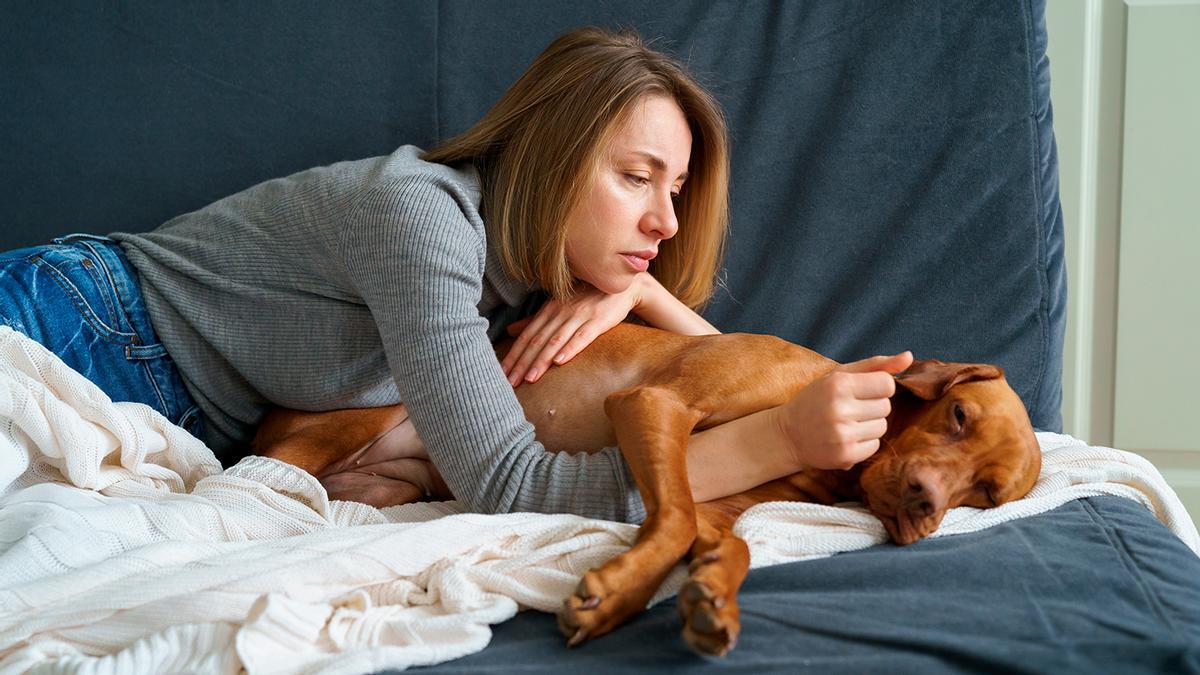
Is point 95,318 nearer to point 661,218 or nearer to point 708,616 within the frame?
point 661,218

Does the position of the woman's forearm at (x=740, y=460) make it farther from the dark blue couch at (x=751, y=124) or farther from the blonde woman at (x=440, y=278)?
the dark blue couch at (x=751, y=124)

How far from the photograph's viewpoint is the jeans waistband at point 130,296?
206cm

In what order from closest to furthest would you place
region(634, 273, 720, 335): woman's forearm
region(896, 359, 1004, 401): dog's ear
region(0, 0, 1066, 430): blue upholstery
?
1. region(896, 359, 1004, 401): dog's ear
2. region(634, 273, 720, 335): woman's forearm
3. region(0, 0, 1066, 430): blue upholstery

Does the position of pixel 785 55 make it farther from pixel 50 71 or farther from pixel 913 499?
pixel 50 71

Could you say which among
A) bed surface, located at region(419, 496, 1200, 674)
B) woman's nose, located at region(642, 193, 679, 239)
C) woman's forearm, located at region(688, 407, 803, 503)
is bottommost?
bed surface, located at region(419, 496, 1200, 674)

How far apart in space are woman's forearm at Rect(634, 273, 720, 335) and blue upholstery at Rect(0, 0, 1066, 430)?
0.24m

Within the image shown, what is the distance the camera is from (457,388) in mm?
1646

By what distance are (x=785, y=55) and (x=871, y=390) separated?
1.24 metres

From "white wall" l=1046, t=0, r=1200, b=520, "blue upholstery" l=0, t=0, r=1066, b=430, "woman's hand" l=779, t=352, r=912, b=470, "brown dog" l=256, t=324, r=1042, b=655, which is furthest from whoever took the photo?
"white wall" l=1046, t=0, r=1200, b=520

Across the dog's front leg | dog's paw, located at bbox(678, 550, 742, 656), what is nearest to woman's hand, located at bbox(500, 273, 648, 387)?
the dog's front leg

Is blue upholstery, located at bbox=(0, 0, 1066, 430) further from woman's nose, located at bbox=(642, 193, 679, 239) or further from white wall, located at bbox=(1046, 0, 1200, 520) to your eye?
white wall, located at bbox=(1046, 0, 1200, 520)

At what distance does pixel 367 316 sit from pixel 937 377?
115cm

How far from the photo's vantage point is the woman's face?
196 cm

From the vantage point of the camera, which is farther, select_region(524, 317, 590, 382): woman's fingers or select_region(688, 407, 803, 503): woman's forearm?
select_region(524, 317, 590, 382): woman's fingers
